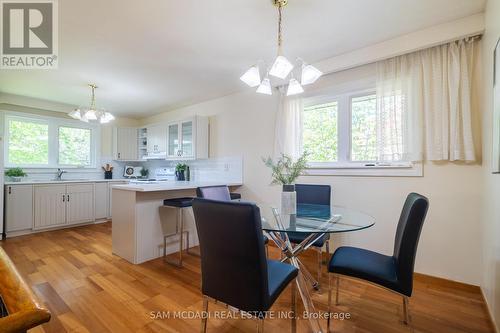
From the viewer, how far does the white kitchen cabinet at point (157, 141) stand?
4683 mm

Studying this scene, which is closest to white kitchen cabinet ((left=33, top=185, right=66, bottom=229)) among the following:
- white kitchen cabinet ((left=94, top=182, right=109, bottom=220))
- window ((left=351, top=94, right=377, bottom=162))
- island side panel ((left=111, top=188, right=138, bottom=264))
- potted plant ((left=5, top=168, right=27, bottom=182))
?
potted plant ((left=5, top=168, right=27, bottom=182))

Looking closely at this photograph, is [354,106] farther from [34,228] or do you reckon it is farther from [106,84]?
[34,228]

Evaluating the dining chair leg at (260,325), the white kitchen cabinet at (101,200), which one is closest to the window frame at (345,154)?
the dining chair leg at (260,325)

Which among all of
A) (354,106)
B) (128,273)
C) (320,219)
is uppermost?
(354,106)

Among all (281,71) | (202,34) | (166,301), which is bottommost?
(166,301)

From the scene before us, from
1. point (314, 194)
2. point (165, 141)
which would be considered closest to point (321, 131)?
A: point (314, 194)

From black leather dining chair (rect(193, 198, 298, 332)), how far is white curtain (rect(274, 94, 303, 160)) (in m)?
1.97

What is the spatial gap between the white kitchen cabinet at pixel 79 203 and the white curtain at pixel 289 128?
3.67 meters

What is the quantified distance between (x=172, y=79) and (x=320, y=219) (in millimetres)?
2708

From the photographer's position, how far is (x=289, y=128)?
308 centimetres

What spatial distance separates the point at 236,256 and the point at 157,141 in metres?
4.21

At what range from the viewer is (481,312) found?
69.6 inches

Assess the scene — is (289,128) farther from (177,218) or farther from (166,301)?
(166,301)

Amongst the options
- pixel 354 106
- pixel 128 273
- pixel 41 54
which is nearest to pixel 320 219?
pixel 354 106
